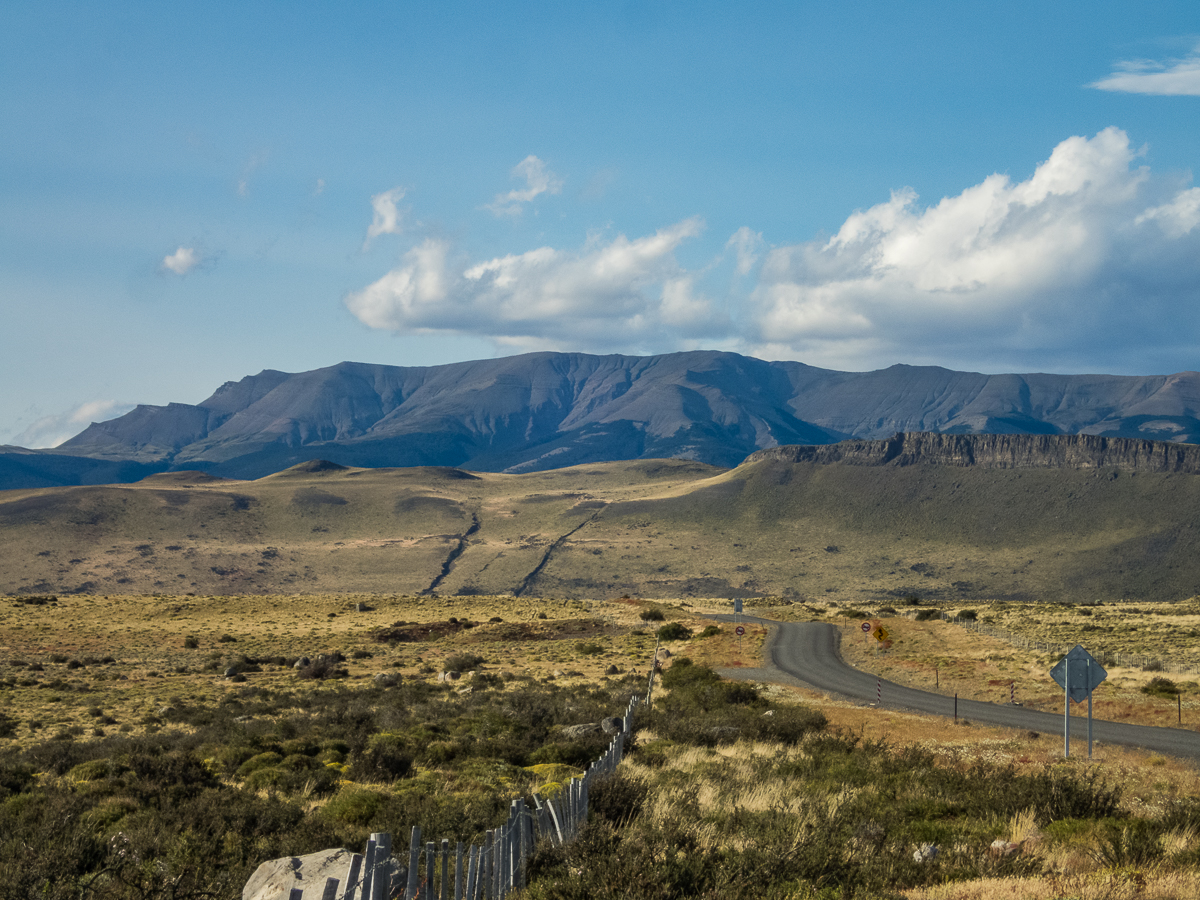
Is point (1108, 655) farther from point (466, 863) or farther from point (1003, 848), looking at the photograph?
point (466, 863)

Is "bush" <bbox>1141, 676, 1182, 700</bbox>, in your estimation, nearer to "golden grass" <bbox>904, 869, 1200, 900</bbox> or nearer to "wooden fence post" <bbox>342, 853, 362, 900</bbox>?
"golden grass" <bbox>904, 869, 1200, 900</bbox>

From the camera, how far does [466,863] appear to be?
8766 millimetres

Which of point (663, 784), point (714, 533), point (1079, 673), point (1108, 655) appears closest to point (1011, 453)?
point (714, 533)

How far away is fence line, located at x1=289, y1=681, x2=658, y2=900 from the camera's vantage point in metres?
7.16

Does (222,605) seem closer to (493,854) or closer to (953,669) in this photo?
(953,669)

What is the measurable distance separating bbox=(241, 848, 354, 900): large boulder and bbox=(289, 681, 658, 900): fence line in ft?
0.35

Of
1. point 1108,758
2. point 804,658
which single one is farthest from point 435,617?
point 1108,758

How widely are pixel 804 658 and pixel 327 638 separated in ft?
94.0

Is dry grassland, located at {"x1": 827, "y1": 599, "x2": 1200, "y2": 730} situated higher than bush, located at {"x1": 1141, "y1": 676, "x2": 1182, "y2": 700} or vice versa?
bush, located at {"x1": 1141, "y1": 676, "x2": 1182, "y2": 700}

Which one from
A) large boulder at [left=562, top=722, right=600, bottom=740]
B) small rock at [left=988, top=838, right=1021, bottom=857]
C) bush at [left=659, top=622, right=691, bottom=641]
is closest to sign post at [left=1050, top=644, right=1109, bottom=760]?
small rock at [left=988, top=838, right=1021, bottom=857]

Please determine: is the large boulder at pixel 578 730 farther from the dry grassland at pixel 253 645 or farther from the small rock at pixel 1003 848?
the dry grassland at pixel 253 645

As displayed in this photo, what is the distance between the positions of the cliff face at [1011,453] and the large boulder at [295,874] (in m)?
174

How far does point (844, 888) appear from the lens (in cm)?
833

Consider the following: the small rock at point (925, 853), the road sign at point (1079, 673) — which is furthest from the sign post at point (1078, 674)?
the small rock at point (925, 853)
